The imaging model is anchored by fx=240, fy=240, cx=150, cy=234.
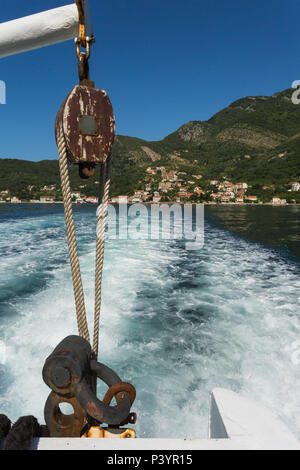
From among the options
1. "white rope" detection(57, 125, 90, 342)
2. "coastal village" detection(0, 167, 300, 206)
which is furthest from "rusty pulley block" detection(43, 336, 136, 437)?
"coastal village" detection(0, 167, 300, 206)

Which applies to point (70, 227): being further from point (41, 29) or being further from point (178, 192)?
point (178, 192)

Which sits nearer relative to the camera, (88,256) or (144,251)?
(88,256)

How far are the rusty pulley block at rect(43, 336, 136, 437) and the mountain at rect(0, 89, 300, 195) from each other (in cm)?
7247

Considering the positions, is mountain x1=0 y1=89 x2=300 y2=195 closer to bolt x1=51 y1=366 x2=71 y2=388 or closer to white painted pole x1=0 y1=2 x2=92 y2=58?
white painted pole x1=0 y1=2 x2=92 y2=58

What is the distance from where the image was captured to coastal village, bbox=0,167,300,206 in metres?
73.4

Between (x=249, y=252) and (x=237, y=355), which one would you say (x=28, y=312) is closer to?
(x=237, y=355)

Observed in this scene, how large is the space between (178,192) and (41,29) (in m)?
82.5

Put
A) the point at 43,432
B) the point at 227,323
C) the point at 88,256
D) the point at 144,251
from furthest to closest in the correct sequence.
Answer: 1. the point at 144,251
2. the point at 88,256
3. the point at 227,323
4. the point at 43,432

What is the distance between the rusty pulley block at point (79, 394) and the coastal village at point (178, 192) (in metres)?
68.1

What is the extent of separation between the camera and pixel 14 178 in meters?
90.8

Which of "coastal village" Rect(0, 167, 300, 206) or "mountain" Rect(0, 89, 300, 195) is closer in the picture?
"coastal village" Rect(0, 167, 300, 206)

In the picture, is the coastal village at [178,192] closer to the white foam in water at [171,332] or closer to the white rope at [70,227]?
the white foam in water at [171,332]

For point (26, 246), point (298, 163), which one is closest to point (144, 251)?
point (26, 246)
